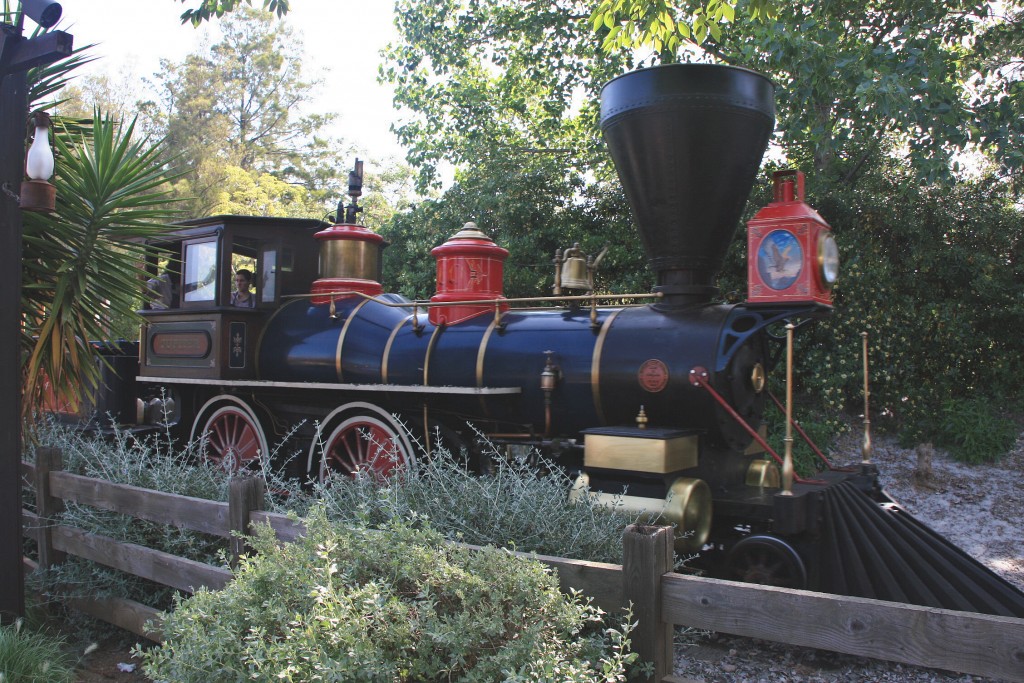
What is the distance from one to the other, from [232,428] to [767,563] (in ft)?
16.0

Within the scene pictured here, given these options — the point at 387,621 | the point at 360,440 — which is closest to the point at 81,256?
the point at 360,440

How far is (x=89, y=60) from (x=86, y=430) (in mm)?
3874

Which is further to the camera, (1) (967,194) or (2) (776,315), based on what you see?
(1) (967,194)

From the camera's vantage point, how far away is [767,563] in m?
3.97

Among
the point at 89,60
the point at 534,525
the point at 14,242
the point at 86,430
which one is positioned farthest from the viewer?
the point at 86,430

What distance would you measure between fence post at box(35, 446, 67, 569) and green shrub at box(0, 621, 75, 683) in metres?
0.93

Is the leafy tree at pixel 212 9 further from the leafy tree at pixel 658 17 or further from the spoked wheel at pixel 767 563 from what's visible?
the spoked wheel at pixel 767 563

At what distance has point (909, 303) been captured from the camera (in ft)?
27.4

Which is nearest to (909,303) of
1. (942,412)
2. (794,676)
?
(942,412)

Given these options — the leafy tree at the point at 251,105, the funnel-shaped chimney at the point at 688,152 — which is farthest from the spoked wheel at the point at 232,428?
the leafy tree at the point at 251,105

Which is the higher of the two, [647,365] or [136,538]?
[647,365]

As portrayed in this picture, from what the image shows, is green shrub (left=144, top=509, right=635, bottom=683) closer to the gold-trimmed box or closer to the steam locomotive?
the steam locomotive

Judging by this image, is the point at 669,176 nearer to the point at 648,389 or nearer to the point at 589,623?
the point at 648,389

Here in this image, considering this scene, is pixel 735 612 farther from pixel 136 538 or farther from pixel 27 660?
pixel 136 538
